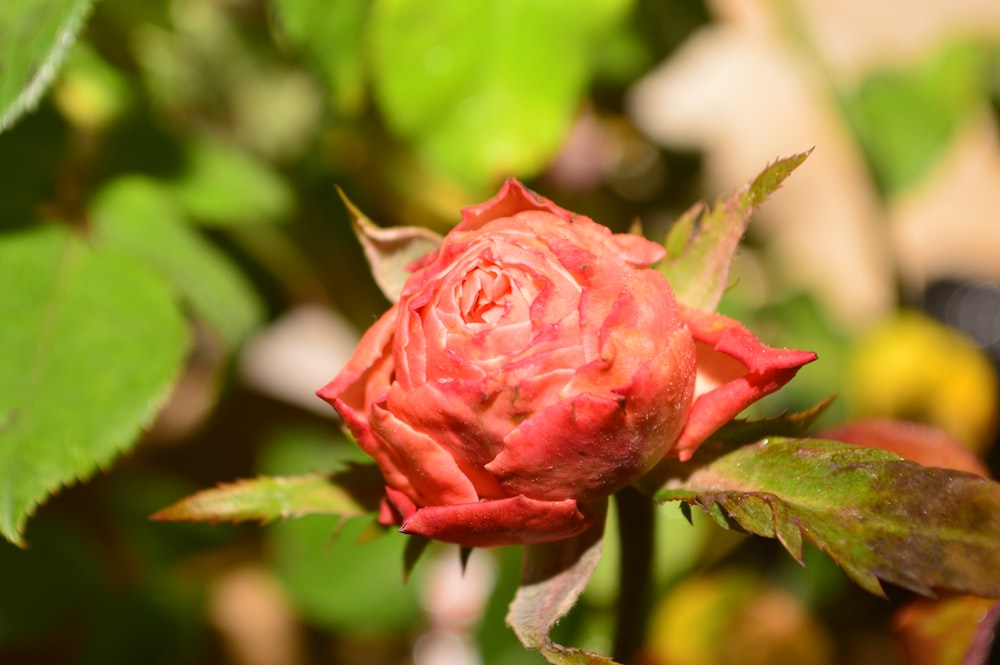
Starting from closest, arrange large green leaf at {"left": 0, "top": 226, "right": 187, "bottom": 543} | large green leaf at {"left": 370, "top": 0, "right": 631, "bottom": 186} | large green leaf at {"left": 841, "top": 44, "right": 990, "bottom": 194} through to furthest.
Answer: large green leaf at {"left": 0, "top": 226, "right": 187, "bottom": 543}
large green leaf at {"left": 370, "top": 0, "right": 631, "bottom": 186}
large green leaf at {"left": 841, "top": 44, "right": 990, "bottom": 194}

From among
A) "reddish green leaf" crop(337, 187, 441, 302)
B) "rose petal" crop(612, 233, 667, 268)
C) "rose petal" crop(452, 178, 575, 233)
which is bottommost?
"reddish green leaf" crop(337, 187, 441, 302)

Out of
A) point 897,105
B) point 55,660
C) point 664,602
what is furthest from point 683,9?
point 55,660

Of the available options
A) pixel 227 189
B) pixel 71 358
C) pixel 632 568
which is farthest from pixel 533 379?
pixel 227 189

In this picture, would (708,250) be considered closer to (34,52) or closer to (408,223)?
(34,52)

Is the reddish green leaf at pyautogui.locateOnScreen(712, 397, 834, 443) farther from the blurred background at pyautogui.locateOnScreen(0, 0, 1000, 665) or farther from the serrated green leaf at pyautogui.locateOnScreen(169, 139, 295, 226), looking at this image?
the serrated green leaf at pyautogui.locateOnScreen(169, 139, 295, 226)

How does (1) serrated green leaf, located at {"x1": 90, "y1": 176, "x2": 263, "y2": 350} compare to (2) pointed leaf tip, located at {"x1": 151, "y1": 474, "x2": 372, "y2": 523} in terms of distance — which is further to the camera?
(1) serrated green leaf, located at {"x1": 90, "y1": 176, "x2": 263, "y2": 350}

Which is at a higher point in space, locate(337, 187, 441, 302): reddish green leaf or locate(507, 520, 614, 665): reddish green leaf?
locate(337, 187, 441, 302): reddish green leaf

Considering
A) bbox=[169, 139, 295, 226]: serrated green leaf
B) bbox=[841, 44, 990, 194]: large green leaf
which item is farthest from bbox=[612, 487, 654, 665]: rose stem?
bbox=[841, 44, 990, 194]: large green leaf
